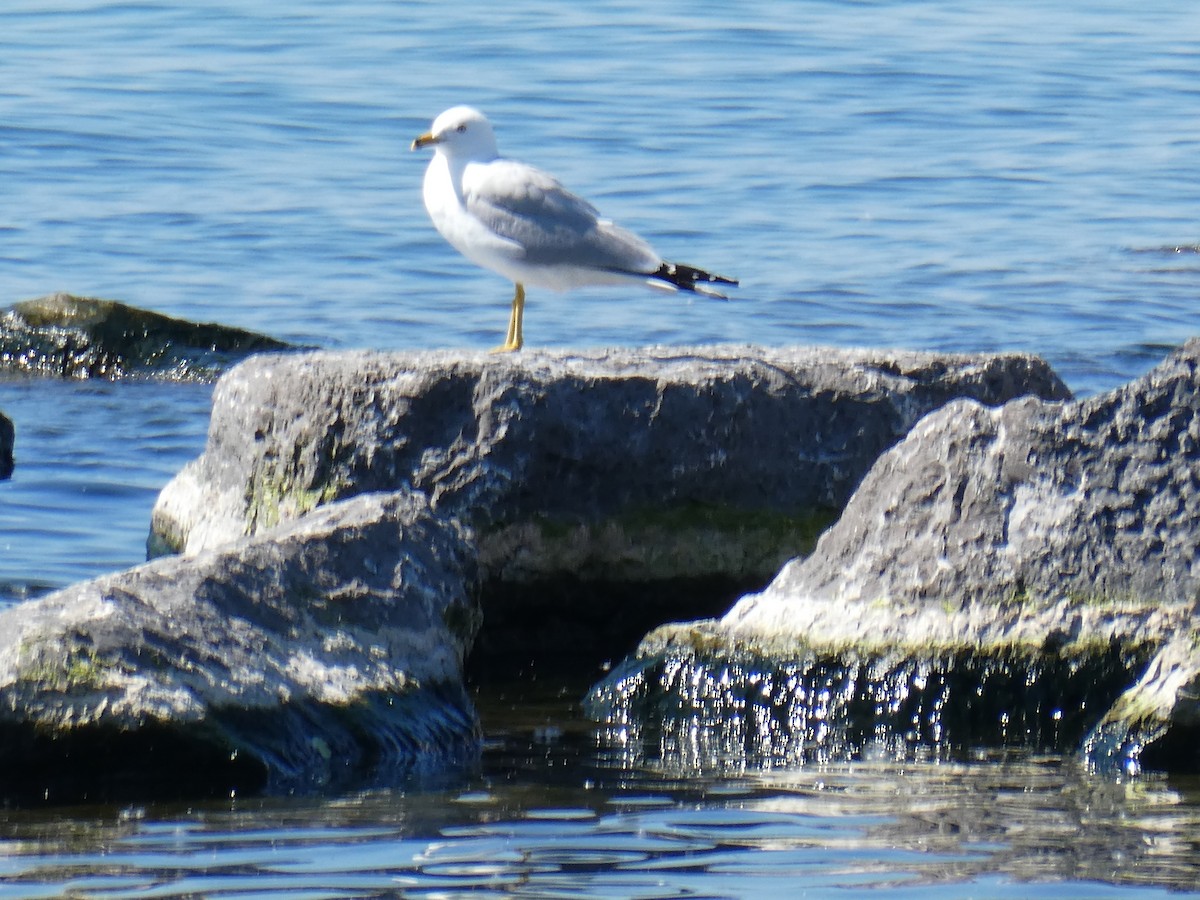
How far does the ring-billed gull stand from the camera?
23.5ft

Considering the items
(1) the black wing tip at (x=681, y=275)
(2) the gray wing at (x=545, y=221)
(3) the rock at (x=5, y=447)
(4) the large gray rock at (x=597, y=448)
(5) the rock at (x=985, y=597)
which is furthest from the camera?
(3) the rock at (x=5, y=447)

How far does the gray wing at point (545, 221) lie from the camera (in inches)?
282

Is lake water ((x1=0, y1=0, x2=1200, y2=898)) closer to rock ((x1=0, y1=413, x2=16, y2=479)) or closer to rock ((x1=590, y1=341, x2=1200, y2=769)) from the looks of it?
rock ((x1=0, y1=413, x2=16, y2=479))

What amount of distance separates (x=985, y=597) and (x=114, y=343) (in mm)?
6541

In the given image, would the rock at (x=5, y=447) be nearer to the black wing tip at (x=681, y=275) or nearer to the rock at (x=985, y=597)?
the black wing tip at (x=681, y=275)

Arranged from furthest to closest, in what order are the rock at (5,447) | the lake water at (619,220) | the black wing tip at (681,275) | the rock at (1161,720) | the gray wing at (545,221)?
1. the rock at (5,447)
2. the black wing tip at (681,275)
3. the gray wing at (545,221)
4. the rock at (1161,720)
5. the lake water at (619,220)

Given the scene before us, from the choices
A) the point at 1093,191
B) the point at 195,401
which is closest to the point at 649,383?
the point at 195,401

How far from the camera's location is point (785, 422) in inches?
214

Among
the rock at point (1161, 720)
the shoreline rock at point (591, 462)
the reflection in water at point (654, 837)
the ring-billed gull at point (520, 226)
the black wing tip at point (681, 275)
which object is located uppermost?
the ring-billed gull at point (520, 226)

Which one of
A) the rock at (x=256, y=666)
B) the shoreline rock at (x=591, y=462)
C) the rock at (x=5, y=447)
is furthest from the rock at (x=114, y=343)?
the rock at (x=256, y=666)

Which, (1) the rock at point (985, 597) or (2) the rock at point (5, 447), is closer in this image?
(1) the rock at point (985, 597)

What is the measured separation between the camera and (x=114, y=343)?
10148 millimetres

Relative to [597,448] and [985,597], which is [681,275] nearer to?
[597,448]

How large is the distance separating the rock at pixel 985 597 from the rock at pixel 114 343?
18.9ft
